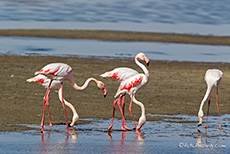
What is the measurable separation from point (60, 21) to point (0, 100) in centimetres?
2380

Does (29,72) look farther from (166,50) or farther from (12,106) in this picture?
(166,50)

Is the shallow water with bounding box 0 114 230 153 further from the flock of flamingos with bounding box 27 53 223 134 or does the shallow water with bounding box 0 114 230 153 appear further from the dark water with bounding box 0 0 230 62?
the dark water with bounding box 0 0 230 62

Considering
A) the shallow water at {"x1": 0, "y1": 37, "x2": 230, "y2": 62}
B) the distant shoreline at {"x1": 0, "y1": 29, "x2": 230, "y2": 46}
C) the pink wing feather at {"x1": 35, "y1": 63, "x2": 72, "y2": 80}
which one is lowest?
the pink wing feather at {"x1": 35, "y1": 63, "x2": 72, "y2": 80}

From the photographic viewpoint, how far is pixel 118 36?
30203 millimetres

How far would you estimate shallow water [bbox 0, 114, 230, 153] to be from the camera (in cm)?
960

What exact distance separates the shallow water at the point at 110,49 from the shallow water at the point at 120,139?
10882mm

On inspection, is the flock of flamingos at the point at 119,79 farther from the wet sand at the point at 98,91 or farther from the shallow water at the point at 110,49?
the shallow water at the point at 110,49

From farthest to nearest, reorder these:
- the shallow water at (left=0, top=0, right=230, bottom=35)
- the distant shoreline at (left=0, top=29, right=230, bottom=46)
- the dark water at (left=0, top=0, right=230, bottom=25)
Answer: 1. the dark water at (left=0, top=0, right=230, bottom=25)
2. the shallow water at (left=0, top=0, right=230, bottom=35)
3. the distant shoreline at (left=0, top=29, right=230, bottom=46)

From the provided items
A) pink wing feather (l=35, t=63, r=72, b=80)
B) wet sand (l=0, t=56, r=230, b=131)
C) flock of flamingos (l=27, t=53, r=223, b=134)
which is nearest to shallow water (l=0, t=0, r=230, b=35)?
wet sand (l=0, t=56, r=230, b=131)

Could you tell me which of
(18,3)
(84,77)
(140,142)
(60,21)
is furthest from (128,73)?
(18,3)

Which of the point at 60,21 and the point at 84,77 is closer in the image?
the point at 84,77

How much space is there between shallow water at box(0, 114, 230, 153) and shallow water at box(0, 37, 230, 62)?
10.9 meters

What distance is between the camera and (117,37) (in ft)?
98.2

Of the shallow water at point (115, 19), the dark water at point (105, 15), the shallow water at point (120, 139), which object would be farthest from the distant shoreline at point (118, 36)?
the shallow water at point (120, 139)
